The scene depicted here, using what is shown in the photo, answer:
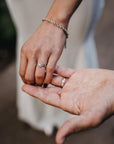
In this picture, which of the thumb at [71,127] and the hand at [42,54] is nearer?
the thumb at [71,127]

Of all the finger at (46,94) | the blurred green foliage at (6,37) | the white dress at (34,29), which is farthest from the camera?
the blurred green foliage at (6,37)

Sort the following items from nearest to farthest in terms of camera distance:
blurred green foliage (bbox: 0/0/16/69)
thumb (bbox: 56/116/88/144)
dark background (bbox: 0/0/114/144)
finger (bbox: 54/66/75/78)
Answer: thumb (bbox: 56/116/88/144) < finger (bbox: 54/66/75/78) < dark background (bbox: 0/0/114/144) < blurred green foliage (bbox: 0/0/16/69)

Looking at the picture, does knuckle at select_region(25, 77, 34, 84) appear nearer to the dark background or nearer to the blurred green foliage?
the dark background

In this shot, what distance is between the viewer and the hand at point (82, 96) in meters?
0.57

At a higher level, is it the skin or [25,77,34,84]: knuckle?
the skin

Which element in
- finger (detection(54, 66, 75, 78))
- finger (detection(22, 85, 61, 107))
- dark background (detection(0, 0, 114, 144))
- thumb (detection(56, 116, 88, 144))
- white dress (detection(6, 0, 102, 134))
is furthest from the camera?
dark background (detection(0, 0, 114, 144))

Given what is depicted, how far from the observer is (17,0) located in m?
1.06

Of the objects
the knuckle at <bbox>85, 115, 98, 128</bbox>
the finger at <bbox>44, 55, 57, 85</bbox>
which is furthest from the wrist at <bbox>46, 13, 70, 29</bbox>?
the knuckle at <bbox>85, 115, 98, 128</bbox>

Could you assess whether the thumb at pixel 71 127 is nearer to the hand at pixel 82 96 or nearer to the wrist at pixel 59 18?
the hand at pixel 82 96

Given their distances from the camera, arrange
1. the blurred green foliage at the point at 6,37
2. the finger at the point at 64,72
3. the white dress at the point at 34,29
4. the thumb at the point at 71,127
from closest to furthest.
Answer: the thumb at the point at 71,127 < the finger at the point at 64,72 < the white dress at the point at 34,29 < the blurred green foliage at the point at 6,37

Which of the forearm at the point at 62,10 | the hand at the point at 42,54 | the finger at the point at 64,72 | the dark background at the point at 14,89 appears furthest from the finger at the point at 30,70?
the dark background at the point at 14,89

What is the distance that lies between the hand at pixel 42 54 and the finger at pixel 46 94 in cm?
3

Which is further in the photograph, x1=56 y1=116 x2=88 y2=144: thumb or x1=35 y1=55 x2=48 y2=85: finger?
x1=35 y1=55 x2=48 y2=85: finger

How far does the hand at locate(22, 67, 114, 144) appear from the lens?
0.57 meters
